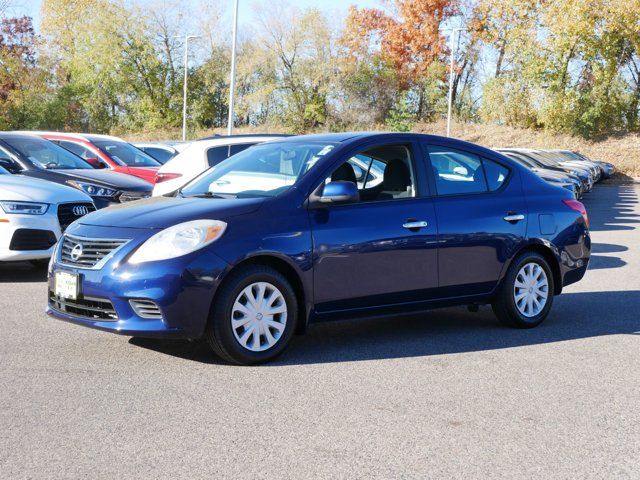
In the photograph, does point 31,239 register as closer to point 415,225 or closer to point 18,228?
point 18,228

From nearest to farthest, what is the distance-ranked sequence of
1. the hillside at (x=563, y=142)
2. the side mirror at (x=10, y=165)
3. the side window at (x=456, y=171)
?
the side window at (x=456, y=171), the side mirror at (x=10, y=165), the hillside at (x=563, y=142)

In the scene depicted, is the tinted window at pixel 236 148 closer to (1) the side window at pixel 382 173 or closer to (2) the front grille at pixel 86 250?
(1) the side window at pixel 382 173

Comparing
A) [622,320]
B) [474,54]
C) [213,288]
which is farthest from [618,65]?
[213,288]

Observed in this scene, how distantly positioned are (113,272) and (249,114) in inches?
2117

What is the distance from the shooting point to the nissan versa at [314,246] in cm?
580

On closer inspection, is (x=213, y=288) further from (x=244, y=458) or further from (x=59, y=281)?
(x=244, y=458)

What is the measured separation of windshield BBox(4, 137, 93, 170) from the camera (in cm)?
1246

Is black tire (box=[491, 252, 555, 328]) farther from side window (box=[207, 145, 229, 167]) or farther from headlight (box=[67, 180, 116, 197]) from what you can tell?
headlight (box=[67, 180, 116, 197])

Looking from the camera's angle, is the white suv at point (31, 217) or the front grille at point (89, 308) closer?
the front grille at point (89, 308)

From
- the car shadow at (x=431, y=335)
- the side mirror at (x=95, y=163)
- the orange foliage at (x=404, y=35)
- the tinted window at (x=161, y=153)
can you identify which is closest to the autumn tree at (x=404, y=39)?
the orange foliage at (x=404, y=35)

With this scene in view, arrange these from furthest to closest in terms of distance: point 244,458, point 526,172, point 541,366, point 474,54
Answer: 1. point 474,54
2. point 526,172
3. point 541,366
4. point 244,458

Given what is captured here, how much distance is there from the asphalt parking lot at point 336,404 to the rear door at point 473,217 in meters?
0.51

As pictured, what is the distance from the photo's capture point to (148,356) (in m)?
6.21

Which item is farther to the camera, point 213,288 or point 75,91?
point 75,91
